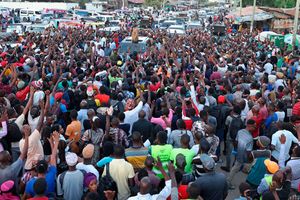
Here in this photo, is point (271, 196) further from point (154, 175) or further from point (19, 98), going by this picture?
point (19, 98)

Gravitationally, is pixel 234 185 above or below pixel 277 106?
below

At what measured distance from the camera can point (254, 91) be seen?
9.51 m

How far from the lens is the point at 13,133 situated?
645cm

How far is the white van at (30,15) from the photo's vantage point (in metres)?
39.7

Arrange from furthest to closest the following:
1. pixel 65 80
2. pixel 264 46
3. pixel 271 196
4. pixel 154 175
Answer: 1. pixel 264 46
2. pixel 65 80
3. pixel 154 175
4. pixel 271 196

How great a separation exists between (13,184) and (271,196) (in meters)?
2.94

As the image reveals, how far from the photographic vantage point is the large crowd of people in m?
5.07

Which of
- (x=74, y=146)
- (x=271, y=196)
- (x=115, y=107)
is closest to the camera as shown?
(x=271, y=196)

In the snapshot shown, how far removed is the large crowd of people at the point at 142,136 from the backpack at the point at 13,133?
0.02 meters

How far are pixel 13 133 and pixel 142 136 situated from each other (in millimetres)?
2088

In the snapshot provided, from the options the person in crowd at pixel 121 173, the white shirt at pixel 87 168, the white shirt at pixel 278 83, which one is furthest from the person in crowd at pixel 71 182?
the white shirt at pixel 278 83

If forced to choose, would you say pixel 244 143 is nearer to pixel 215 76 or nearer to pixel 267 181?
pixel 267 181

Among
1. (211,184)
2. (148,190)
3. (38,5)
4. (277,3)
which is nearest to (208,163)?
(211,184)

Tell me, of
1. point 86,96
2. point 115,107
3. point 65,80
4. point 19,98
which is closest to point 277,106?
point 115,107
